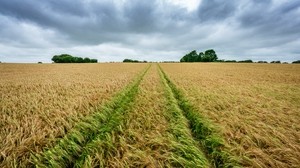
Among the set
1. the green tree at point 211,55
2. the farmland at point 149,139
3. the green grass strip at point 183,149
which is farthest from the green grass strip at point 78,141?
the green tree at point 211,55

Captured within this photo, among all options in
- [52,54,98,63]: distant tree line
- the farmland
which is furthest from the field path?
[52,54,98,63]: distant tree line

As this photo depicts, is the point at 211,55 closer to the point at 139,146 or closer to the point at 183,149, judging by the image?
the point at 183,149

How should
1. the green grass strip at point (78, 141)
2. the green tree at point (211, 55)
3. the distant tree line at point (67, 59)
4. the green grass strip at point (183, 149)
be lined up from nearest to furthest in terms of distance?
the green grass strip at point (183, 149), the green grass strip at point (78, 141), the distant tree line at point (67, 59), the green tree at point (211, 55)

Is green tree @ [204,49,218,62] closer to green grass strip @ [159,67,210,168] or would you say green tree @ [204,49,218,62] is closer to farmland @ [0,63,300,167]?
farmland @ [0,63,300,167]

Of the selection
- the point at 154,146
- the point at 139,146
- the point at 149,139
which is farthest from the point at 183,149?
the point at 139,146

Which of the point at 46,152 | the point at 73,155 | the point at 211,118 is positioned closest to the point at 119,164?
the point at 73,155

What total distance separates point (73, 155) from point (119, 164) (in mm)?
1263

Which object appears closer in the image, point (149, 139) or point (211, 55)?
point (149, 139)

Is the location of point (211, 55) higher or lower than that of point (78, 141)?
higher

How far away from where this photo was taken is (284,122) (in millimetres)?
5199

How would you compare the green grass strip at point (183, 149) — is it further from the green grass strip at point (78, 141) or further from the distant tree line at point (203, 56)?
the distant tree line at point (203, 56)

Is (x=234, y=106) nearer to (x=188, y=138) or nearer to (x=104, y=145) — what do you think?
(x=188, y=138)

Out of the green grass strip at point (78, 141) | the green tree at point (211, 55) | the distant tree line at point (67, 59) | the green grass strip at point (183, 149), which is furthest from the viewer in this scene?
the green tree at point (211, 55)

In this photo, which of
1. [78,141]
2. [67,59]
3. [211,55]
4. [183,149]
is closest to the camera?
[183,149]
